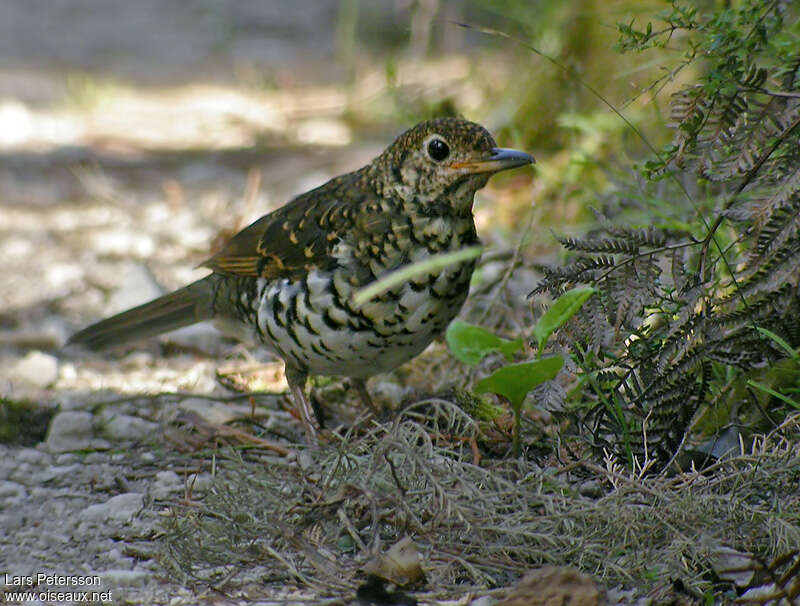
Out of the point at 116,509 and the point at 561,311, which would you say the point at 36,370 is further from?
the point at 561,311

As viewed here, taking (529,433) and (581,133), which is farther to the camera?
(581,133)

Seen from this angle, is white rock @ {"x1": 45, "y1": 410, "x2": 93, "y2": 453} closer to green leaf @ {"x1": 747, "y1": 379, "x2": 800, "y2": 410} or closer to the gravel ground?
the gravel ground

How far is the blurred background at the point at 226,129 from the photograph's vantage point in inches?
196

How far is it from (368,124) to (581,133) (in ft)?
7.67

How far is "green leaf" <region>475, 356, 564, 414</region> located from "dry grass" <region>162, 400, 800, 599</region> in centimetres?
23

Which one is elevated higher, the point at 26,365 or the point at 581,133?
the point at 581,133

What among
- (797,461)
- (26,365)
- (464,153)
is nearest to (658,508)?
(797,461)

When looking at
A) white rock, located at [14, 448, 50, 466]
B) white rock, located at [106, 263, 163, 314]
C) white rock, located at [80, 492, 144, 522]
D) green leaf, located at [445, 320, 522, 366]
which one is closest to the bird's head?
green leaf, located at [445, 320, 522, 366]

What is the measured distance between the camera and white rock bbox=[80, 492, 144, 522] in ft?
9.82

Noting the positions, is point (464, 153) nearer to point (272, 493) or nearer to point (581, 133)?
point (272, 493)

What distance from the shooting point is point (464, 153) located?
333 centimetres

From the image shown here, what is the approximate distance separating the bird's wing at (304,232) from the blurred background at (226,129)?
60 cm

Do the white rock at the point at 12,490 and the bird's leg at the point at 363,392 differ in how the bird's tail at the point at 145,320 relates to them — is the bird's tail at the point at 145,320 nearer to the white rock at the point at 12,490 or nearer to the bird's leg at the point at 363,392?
the bird's leg at the point at 363,392

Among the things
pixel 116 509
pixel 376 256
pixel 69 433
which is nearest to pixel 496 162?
pixel 376 256
